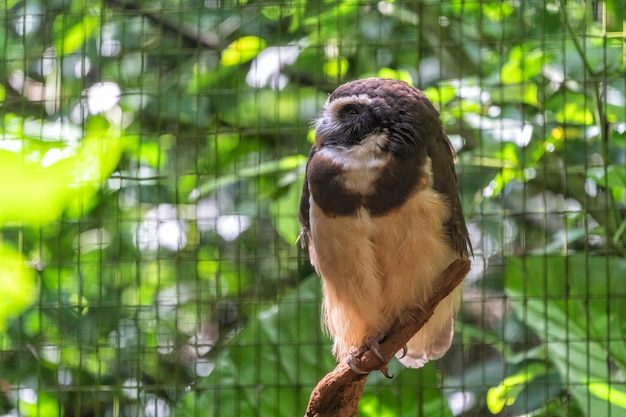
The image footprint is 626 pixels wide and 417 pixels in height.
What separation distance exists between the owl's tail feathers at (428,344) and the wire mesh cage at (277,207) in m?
0.47

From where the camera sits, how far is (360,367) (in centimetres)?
168

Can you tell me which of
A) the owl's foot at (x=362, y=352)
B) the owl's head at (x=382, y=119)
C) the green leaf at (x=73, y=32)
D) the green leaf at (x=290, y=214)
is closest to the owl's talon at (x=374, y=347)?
the owl's foot at (x=362, y=352)

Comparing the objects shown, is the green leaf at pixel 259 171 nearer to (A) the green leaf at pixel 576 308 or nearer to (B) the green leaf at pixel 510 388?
(A) the green leaf at pixel 576 308

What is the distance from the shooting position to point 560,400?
8.79ft

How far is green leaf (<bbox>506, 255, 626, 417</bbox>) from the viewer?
254 cm

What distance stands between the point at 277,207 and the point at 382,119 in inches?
43.5

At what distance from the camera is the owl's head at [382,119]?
1.73 m

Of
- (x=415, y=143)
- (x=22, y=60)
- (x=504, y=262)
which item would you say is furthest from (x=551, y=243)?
(x=22, y=60)

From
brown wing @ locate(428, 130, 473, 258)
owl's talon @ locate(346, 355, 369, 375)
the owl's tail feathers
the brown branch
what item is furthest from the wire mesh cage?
owl's talon @ locate(346, 355, 369, 375)

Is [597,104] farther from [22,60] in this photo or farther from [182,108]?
[22,60]

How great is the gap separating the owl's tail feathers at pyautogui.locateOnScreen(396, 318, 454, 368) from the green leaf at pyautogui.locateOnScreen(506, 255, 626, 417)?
0.48 metres

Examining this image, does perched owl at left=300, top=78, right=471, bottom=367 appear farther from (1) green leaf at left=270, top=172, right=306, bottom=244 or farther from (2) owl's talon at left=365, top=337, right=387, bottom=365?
(1) green leaf at left=270, top=172, right=306, bottom=244

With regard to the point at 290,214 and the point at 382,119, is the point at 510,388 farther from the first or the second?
the point at 382,119

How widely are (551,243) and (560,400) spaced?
0.54 m
